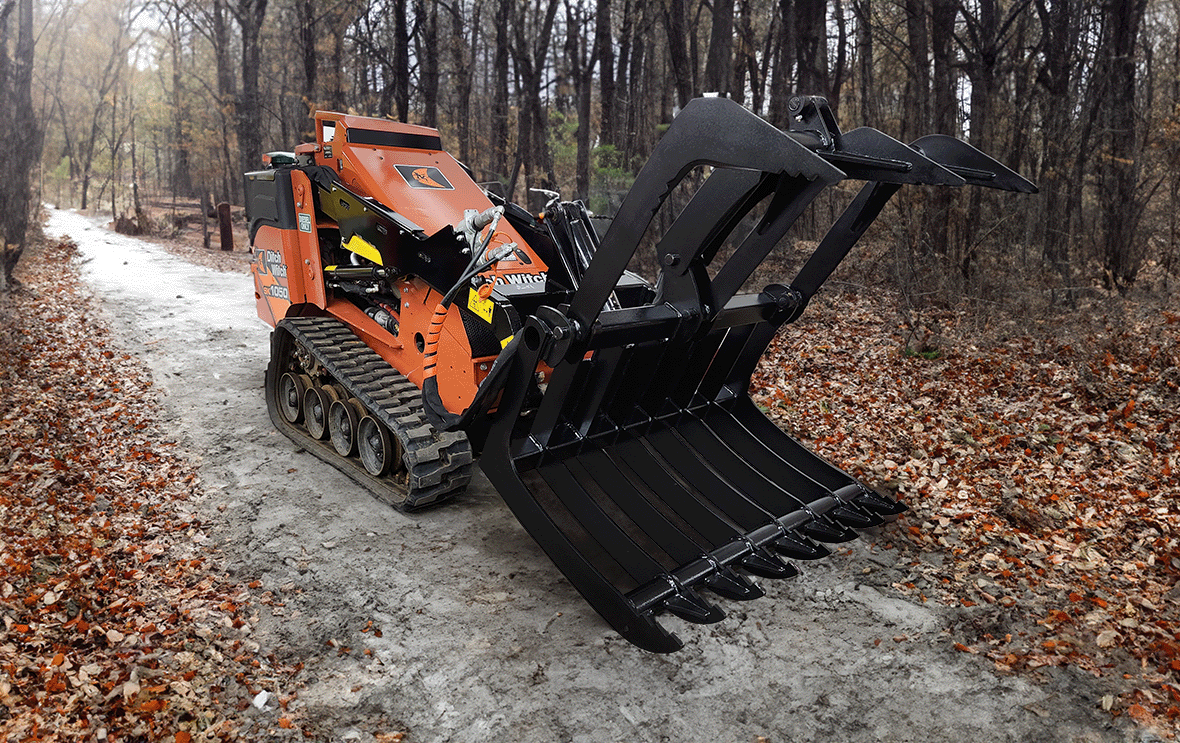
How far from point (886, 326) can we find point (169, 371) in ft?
26.3

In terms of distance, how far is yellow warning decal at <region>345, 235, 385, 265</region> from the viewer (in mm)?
5578

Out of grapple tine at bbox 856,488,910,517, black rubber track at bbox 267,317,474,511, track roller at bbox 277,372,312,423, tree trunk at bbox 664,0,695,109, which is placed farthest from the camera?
tree trunk at bbox 664,0,695,109

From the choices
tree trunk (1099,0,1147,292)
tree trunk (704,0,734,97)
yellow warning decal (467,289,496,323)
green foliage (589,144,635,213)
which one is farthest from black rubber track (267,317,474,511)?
tree trunk (704,0,734,97)

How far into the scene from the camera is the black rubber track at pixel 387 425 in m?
4.89

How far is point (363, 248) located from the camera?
5.71m

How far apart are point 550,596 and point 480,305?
1759 millimetres

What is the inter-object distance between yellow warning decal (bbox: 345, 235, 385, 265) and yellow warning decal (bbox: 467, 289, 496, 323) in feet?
3.77

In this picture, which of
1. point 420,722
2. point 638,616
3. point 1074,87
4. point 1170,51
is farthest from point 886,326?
point 1170,51

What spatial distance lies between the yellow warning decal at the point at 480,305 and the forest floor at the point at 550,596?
1.34 meters

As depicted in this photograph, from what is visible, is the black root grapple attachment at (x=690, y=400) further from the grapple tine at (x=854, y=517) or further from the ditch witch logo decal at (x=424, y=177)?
the ditch witch logo decal at (x=424, y=177)

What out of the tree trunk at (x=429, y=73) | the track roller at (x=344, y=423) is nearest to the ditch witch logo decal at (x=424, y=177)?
the track roller at (x=344, y=423)

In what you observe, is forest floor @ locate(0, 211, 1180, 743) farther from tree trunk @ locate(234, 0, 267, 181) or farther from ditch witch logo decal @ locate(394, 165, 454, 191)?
tree trunk @ locate(234, 0, 267, 181)

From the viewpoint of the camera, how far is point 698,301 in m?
3.94

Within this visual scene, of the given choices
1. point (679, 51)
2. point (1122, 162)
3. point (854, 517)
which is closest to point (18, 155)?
point (679, 51)
